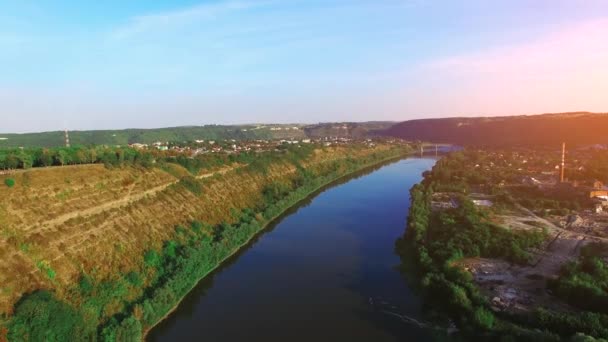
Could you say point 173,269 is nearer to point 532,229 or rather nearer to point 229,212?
point 229,212

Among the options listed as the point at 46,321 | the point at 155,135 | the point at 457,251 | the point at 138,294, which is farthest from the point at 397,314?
the point at 155,135

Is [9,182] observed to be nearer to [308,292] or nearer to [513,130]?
[308,292]

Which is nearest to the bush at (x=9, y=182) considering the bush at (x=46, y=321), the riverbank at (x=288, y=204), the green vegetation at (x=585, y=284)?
the bush at (x=46, y=321)

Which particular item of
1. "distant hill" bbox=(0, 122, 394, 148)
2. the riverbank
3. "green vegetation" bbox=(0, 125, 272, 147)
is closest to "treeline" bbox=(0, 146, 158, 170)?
the riverbank

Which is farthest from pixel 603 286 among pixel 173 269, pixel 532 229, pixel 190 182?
pixel 190 182

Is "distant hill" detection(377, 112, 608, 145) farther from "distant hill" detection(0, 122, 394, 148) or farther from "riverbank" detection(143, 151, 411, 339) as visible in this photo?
"riverbank" detection(143, 151, 411, 339)

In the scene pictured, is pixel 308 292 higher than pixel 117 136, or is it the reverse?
pixel 117 136
